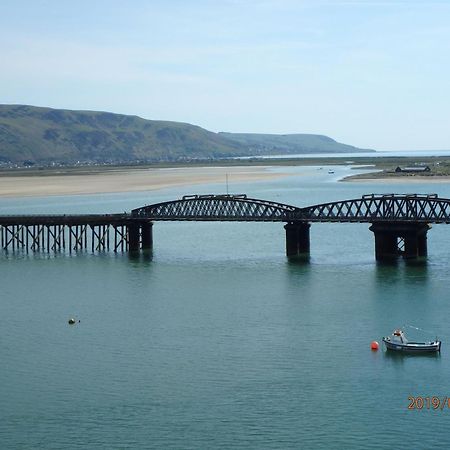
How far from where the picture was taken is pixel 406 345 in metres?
56.9

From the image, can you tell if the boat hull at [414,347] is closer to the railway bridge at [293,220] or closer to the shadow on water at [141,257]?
the railway bridge at [293,220]

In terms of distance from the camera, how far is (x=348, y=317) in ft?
217

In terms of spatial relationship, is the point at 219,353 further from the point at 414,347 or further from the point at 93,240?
the point at 93,240

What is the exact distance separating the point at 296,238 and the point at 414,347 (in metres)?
39.9

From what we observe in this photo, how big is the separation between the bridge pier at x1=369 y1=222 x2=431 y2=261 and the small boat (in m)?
32.6

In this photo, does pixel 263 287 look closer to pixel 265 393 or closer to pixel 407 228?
pixel 407 228

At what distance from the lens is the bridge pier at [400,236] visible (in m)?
89.7

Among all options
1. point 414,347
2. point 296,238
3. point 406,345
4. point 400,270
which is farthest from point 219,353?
point 296,238

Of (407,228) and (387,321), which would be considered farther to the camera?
(407,228)

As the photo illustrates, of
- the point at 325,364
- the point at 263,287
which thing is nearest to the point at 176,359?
the point at 325,364

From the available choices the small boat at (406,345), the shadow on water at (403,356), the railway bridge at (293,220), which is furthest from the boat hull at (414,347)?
the railway bridge at (293,220)

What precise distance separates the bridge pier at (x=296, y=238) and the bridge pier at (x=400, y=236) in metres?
7.41

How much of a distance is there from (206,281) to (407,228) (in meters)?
18.6

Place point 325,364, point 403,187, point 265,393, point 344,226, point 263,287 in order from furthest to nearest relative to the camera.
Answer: point 403,187, point 344,226, point 263,287, point 325,364, point 265,393
